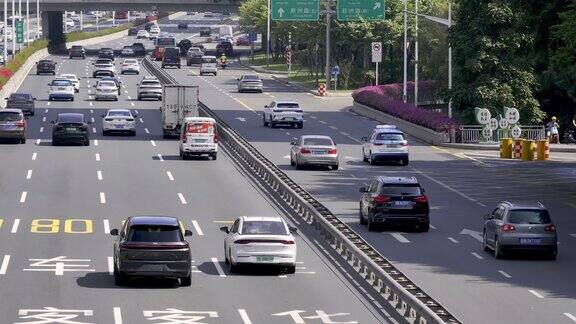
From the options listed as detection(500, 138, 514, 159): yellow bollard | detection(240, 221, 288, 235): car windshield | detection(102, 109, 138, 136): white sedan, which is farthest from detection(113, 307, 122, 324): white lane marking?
detection(102, 109, 138, 136): white sedan

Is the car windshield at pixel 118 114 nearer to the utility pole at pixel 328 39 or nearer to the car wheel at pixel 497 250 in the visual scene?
the car wheel at pixel 497 250

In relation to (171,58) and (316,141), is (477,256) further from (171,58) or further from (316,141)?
(171,58)

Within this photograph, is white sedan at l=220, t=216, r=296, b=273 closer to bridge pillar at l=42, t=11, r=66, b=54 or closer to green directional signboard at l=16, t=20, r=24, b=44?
green directional signboard at l=16, t=20, r=24, b=44

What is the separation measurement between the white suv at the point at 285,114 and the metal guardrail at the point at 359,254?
68.6ft

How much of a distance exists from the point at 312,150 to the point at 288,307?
31.7m

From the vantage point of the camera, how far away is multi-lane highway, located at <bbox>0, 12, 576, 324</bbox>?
3247 centimetres

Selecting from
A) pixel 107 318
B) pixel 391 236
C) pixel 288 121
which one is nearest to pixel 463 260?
pixel 391 236

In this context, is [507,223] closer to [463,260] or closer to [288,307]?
[463,260]

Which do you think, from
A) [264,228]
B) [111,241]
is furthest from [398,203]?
[264,228]

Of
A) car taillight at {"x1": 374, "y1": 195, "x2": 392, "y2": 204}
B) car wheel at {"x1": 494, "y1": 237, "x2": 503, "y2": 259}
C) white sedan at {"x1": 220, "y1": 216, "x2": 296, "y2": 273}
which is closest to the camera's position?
white sedan at {"x1": 220, "y1": 216, "x2": 296, "y2": 273}

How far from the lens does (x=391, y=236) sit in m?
45.8

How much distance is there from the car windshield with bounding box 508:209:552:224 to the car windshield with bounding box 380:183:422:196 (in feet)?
18.3

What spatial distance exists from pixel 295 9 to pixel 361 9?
16.3ft

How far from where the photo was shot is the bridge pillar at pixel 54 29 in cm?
18075
